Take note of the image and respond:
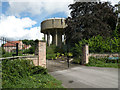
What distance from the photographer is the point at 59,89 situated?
11.2 ft

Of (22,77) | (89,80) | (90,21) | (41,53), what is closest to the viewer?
(22,77)

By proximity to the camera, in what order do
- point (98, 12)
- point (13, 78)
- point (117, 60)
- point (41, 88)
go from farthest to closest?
point (98, 12) < point (117, 60) < point (13, 78) < point (41, 88)

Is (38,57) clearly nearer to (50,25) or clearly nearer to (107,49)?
(107,49)

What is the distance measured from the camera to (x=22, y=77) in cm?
423

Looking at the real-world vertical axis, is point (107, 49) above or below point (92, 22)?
below

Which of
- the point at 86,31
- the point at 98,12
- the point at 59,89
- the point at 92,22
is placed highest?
the point at 98,12

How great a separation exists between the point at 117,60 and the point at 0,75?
12.0 m

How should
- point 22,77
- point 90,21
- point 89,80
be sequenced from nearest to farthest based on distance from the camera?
point 22,77 < point 89,80 < point 90,21

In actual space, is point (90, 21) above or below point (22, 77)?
above

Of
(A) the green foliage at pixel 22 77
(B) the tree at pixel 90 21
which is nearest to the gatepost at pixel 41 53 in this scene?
(A) the green foliage at pixel 22 77

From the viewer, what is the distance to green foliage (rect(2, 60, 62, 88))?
3.47m

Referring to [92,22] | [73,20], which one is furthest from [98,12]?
[73,20]

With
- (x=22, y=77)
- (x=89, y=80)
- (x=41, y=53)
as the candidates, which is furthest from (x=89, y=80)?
(x=22, y=77)

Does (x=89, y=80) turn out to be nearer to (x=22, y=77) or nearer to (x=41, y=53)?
(x=41, y=53)
